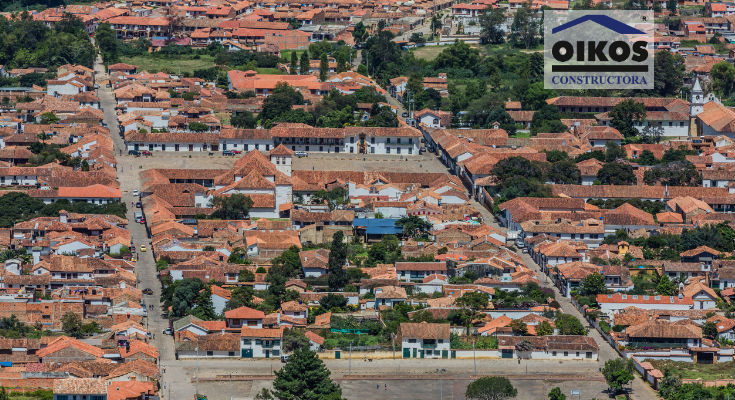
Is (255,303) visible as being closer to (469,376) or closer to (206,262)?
(206,262)

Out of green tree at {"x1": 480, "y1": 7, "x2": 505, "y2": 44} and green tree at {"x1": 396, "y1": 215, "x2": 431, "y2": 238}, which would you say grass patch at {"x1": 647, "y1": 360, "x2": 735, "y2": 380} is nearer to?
green tree at {"x1": 396, "y1": 215, "x2": 431, "y2": 238}

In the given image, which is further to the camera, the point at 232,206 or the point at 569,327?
the point at 232,206

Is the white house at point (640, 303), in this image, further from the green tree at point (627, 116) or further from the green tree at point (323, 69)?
the green tree at point (323, 69)

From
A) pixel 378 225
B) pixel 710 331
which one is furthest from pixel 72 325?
pixel 710 331

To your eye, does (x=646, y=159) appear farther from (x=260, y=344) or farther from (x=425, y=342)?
(x=260, y=344)

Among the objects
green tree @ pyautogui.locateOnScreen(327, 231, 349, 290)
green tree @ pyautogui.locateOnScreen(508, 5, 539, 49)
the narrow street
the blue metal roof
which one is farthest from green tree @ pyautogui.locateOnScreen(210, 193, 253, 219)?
green tree @ pyautogui.locateOnScreen(508, 5, 539, 49)

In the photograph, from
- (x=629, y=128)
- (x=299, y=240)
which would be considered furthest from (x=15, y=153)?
(x=629, y=128)
